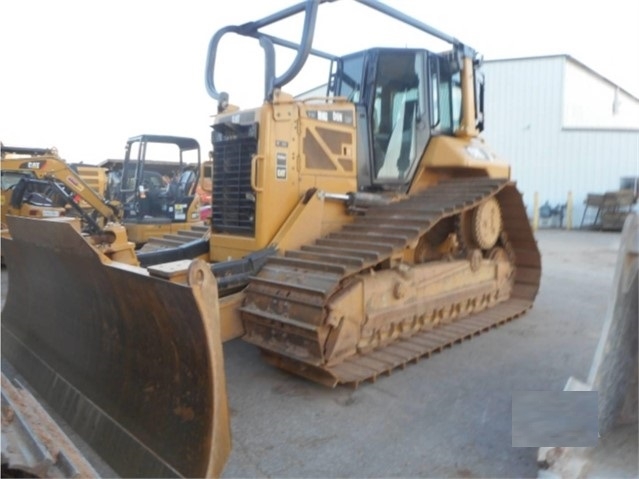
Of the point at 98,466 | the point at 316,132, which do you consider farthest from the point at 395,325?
the point at 98,466

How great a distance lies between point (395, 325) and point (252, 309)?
1.21m

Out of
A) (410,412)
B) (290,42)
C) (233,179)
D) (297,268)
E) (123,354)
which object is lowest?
(410,412)

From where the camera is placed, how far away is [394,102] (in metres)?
5.21

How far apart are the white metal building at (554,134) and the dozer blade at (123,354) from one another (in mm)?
18505

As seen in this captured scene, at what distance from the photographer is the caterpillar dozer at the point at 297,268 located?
2.71 m

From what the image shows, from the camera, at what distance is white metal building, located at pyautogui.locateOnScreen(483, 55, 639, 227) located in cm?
1895

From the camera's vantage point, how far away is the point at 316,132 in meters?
4.55

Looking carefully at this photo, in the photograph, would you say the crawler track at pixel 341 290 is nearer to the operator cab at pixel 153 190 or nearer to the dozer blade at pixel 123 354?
the dozer blade at pixel 123 354

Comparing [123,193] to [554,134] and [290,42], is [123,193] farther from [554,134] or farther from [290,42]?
[554,134]

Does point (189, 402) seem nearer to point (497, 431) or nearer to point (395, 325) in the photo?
point (497, 431)

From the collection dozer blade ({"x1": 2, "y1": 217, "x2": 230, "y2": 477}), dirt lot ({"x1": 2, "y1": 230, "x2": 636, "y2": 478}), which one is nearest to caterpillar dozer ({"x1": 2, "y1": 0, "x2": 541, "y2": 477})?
dozer blade ({"x1": 2, "y1": 217, "x2": 230, "y2": 477})

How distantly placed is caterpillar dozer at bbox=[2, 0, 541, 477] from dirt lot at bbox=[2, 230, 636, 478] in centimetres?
17

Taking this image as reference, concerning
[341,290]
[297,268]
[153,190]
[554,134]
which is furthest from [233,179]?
[554,134]

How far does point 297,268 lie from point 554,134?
1828cm
